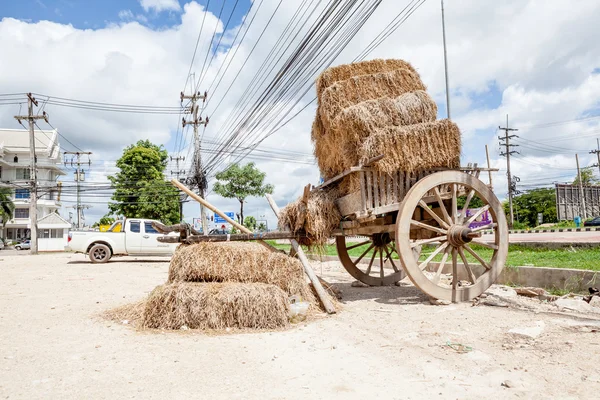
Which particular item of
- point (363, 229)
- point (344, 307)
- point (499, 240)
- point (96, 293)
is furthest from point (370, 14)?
point (96, 293)

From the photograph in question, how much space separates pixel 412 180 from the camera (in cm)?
671

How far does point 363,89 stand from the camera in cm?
738

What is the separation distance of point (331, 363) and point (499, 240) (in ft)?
13.7

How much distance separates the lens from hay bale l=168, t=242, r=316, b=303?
614cm

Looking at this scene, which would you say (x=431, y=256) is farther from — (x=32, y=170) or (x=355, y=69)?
(x=32, y=170)

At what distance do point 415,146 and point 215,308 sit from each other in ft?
12.2

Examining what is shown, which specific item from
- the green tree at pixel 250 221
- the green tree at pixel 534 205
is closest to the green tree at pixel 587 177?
the green tree at pixel 534 205

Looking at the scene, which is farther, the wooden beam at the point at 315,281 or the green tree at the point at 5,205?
the green tree at the point at 5,205

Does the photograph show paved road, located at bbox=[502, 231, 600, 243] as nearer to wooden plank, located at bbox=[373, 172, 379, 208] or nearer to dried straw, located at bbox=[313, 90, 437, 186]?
dried straw, located at bbox=[313, 90, 437, 186]

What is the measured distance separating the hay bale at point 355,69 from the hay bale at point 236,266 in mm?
3205

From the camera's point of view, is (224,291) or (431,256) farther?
(431,256)

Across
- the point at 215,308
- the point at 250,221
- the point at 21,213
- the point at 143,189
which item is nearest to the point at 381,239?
the point at 215,308

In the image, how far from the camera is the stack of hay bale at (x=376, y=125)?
6.46m

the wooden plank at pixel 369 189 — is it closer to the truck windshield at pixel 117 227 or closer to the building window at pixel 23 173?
the truck windshield at pixel 117 227
